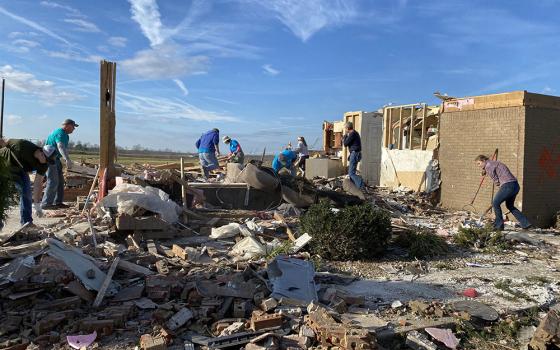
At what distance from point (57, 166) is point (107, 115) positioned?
1.61m

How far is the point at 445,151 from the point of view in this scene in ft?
42.5

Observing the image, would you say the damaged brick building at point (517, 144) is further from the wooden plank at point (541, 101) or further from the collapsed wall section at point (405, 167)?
the collapsed wall section at point (405, 167)

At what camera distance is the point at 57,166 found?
33.5 ft

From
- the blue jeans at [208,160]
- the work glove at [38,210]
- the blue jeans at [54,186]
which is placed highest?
the blue jeans at [208,160]

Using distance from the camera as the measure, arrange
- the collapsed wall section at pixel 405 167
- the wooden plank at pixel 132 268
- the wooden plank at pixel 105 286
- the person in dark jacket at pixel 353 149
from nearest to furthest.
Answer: the wooden plank at pixel 105 286
the wooden plank at pixel 132 268
the person in dark jacket at pixel 353 149
the collapsed wall section at pixel 405 167

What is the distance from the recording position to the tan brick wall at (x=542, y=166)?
10.8m

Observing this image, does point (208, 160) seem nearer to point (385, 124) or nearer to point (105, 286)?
point (385, 124)

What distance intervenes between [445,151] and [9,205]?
11.0 m

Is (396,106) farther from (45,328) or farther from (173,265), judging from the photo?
(45,328)

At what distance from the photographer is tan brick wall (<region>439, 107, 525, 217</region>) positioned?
1089 centimetres

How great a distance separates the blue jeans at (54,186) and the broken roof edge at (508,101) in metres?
10.1

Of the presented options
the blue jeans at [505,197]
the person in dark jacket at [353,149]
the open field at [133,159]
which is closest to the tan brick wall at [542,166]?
the blue jeans at [505,197]

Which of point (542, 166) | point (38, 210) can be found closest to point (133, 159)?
point (38, 210)

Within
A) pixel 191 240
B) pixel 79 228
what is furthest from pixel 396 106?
pixel 79 228
